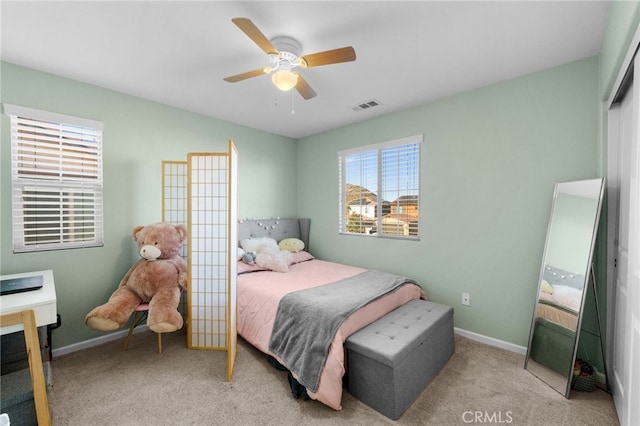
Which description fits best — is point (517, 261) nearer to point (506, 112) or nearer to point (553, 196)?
point (553, 196)

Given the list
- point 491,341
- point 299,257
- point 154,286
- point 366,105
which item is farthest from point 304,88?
point 491,341

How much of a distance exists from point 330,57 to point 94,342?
3340 mm

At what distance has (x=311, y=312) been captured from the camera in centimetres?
212

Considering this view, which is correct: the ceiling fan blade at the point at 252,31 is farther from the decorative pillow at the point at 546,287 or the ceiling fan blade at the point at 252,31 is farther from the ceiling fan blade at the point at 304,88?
the decorative pillow at the point at 546,287

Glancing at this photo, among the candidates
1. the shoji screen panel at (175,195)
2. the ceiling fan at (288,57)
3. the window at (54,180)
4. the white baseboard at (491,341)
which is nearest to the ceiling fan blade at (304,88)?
the ceiling fan at (288,57)

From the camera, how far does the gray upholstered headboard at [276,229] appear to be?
12.5ft

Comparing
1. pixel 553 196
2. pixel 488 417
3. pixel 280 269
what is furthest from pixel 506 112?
pixel 280 269

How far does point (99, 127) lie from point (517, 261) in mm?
4234

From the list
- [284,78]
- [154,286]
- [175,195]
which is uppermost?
[284,78]

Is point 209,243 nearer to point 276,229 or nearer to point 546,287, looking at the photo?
point 276,229

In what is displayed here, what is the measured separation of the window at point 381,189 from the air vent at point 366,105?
52 cm

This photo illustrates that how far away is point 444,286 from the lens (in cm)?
301

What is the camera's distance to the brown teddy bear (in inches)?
90.9

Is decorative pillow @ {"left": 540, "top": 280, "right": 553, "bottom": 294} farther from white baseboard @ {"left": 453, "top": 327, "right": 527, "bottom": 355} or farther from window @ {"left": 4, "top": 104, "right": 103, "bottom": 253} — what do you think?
window @ {"left": 4, "top": 104, "right": 103, "bottom": 253}
